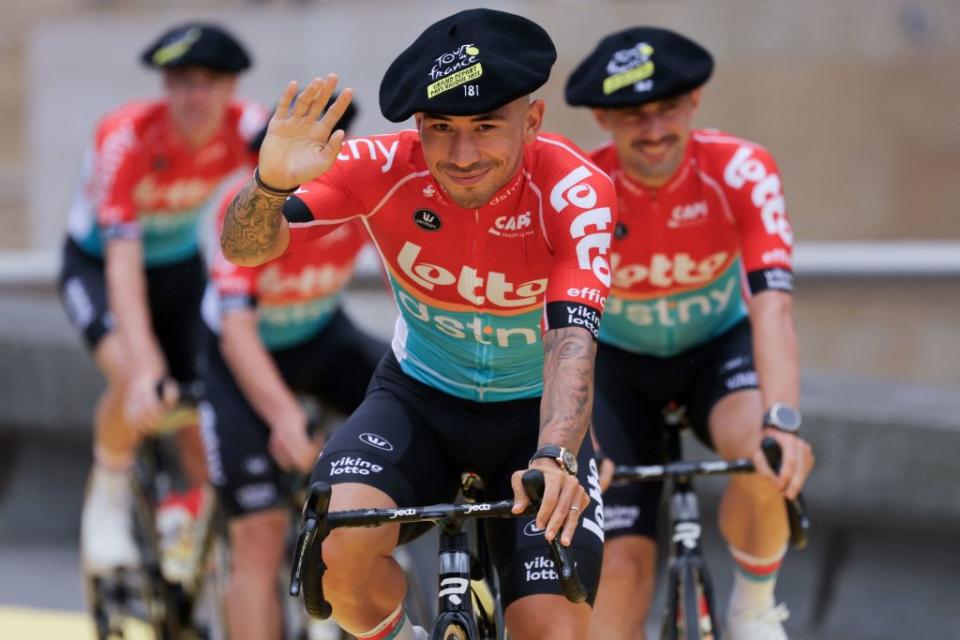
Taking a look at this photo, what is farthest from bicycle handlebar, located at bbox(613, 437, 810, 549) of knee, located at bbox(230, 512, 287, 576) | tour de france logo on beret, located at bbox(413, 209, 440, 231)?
knee, located at bbox(230, 512, 287, 576)

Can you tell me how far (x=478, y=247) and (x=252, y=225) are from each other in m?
0.59

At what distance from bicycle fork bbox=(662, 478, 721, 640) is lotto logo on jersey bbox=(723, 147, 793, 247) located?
0.86m

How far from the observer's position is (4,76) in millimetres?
11656

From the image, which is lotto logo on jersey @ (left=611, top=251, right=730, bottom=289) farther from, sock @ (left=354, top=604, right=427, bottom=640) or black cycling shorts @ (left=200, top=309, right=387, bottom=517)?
sock @ (left=354, top=604, right=427, bottom=640)

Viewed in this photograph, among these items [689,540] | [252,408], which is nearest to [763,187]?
[689,540]

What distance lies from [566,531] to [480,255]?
0.90m

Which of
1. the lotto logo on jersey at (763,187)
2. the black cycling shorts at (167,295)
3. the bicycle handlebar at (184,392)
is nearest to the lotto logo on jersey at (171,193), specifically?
the black cycling shorts at (167,295)

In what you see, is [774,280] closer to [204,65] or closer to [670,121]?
[670,121]

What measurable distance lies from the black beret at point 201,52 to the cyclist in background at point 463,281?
263cm

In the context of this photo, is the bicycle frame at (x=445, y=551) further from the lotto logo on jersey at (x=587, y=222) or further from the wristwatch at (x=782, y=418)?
the wristwatch at (x=782, y=418)

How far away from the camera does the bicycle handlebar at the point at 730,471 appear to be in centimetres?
494

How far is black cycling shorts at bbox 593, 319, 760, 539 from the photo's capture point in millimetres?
5699

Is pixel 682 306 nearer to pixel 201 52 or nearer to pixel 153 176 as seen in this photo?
pixel 201 52

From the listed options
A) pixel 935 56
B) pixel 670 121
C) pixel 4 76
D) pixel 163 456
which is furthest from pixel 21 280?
pixel 670 121
